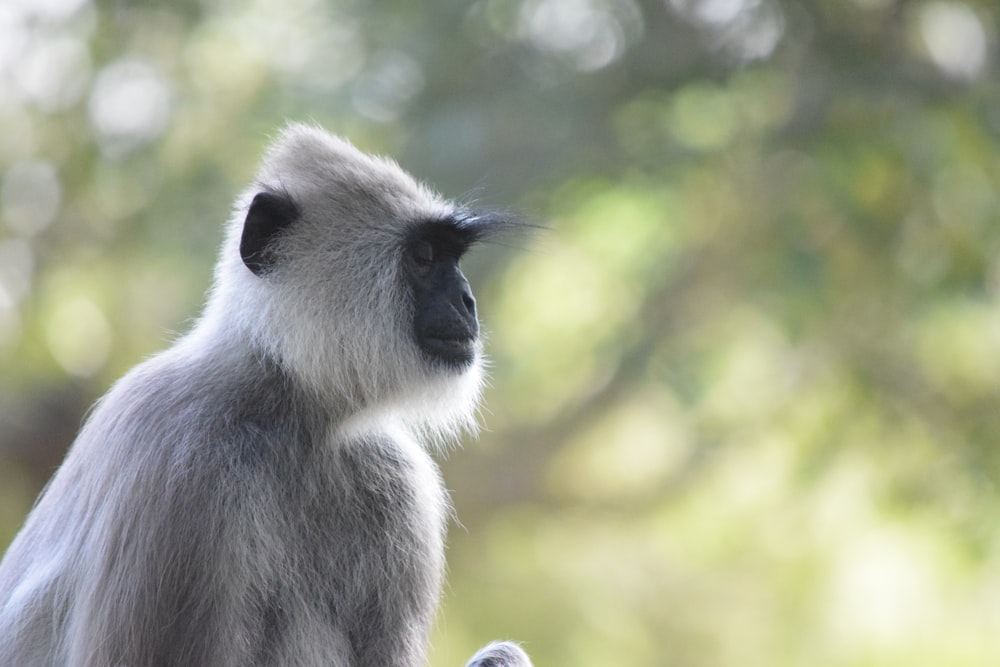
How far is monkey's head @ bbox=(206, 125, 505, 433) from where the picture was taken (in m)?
4.23

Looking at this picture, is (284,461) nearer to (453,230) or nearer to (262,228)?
(262,228)

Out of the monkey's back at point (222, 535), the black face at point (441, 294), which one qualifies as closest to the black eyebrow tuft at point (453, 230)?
the black face at point (441, 294)

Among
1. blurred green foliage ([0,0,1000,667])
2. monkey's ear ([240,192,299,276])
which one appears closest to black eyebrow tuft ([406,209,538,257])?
monkey's ear ([240,192,299,276])

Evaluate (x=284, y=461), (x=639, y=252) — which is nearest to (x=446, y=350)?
(x=284, y=461)

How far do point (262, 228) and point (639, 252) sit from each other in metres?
7.98

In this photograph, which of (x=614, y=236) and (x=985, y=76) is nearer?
(x=985, y=76)

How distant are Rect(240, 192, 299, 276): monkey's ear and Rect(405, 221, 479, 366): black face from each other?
438mm

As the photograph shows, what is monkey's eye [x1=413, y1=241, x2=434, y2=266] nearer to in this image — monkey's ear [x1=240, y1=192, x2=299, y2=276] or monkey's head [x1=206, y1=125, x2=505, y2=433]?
monkey's head [x1=206, y1=125, x2=505, y2=433]

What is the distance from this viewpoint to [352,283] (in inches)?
171

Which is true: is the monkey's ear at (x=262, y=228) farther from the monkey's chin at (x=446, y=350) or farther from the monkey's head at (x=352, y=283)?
the monkey's chin at (x=446, y=350)

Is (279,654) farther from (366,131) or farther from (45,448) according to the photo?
(45,448)

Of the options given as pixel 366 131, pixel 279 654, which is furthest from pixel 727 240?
pixel 279 654

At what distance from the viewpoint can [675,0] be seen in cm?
1070

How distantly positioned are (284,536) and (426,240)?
108 cm
